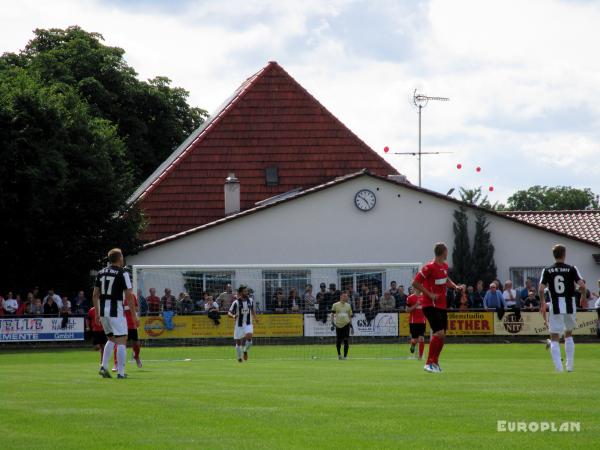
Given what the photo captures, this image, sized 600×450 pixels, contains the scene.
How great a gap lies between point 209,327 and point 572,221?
24406 mm

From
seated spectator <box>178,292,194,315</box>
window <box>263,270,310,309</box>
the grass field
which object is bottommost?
the grass field

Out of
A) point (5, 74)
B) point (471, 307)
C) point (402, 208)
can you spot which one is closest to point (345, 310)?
point (471, 307)

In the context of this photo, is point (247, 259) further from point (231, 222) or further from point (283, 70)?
point (283, 70)

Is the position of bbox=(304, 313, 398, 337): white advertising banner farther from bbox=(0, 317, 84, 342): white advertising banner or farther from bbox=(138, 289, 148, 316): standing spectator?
bbox=(0, 317, 84, 342): white advertising banner

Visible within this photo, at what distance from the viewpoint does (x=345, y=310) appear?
32031 mm

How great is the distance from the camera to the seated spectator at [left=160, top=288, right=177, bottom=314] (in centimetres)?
4081

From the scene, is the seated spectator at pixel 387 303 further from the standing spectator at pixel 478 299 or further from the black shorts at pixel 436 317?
the black shorts at pixel 436 317

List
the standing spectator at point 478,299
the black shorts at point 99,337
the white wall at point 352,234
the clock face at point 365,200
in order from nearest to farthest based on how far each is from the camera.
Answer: the black shorts at point 99,337
the standing spectator at point 478,299
the white wall at point 352,234
the clock face at point 365,200

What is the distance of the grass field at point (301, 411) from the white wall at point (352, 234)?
32184mm

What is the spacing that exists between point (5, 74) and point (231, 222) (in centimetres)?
1058

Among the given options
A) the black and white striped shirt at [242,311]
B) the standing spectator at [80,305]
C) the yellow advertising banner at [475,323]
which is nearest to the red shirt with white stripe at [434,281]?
the black and white striped shirt at [242,311]

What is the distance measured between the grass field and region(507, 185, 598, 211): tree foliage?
128m

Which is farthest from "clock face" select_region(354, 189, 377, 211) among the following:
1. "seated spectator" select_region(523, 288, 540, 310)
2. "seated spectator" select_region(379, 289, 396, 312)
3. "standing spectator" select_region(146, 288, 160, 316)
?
"standing spectator" select_region(146, 288, 160, 316)

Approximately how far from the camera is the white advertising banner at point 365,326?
1641 inches
